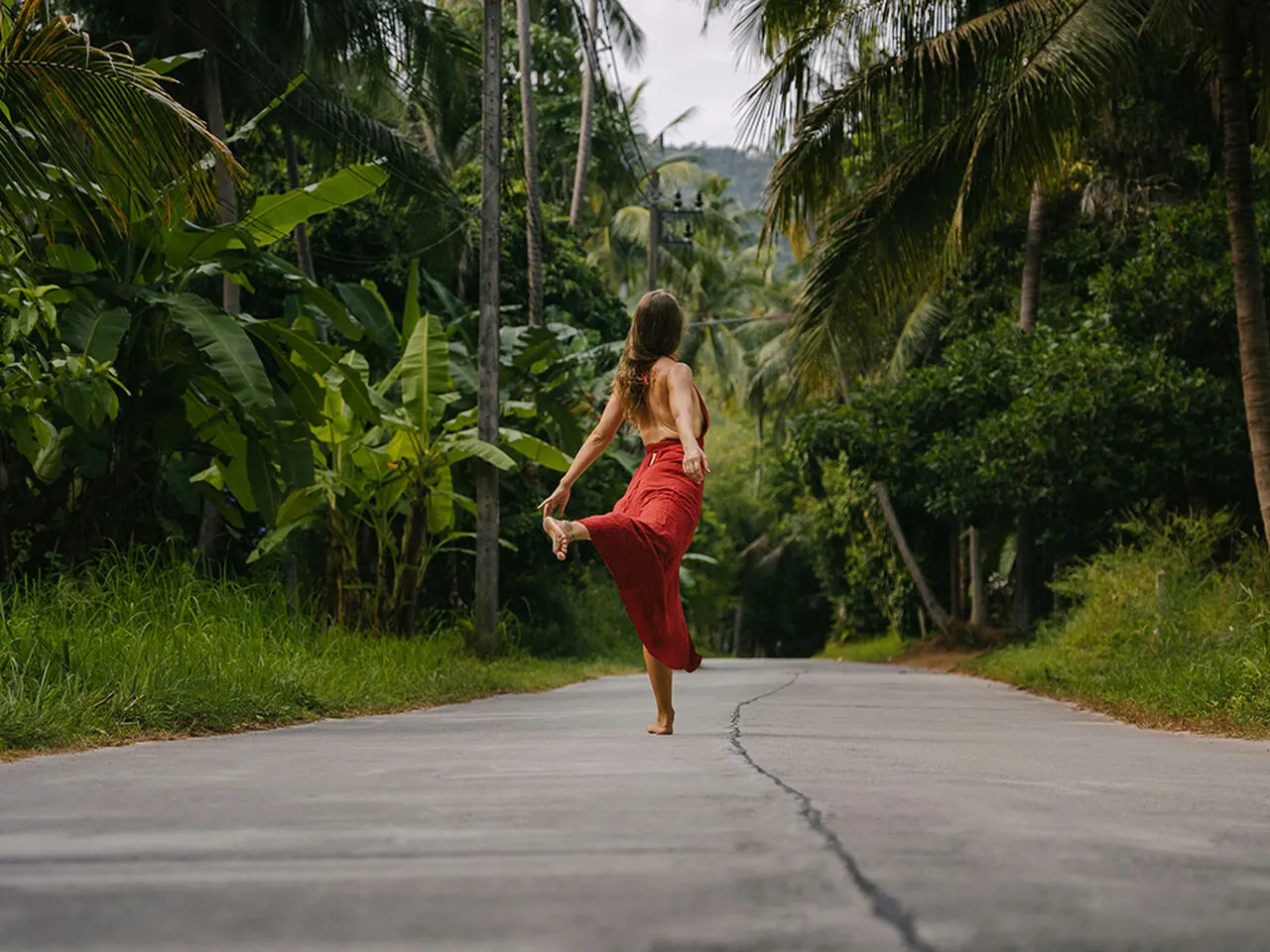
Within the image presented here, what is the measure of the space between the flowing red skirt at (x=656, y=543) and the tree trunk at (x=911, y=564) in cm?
2318

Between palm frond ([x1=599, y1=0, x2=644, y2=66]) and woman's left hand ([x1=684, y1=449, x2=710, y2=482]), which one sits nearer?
woman's left hand ([x1=684, y1=449, x2=710, y2=482])

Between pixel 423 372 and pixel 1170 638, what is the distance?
24.0ft

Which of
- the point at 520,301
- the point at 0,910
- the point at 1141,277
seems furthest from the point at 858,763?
the point at 520,301

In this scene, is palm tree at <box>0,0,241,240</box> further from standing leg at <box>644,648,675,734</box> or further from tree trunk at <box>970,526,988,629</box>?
tree trunk at <box>970,526,988,629</box>

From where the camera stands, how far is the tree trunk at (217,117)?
18219 mm

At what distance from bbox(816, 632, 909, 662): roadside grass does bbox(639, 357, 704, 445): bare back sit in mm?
25171

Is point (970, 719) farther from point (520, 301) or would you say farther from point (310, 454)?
point (520, 301)

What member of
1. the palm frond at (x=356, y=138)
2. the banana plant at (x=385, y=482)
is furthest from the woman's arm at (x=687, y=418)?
the palm frond at (x=356, y=138)

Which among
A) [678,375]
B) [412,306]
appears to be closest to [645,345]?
[678,375]

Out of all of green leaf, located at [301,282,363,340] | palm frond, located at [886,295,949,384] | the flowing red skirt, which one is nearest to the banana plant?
green leaf, located at [301,282,363,340]

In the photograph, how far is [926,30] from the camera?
14.9 m

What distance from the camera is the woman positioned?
7.14 m

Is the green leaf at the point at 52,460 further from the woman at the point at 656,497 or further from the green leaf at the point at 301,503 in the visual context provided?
the woman at the point at 656,497

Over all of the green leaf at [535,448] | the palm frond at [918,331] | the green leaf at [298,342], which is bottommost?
the green leaf at [535,448]
